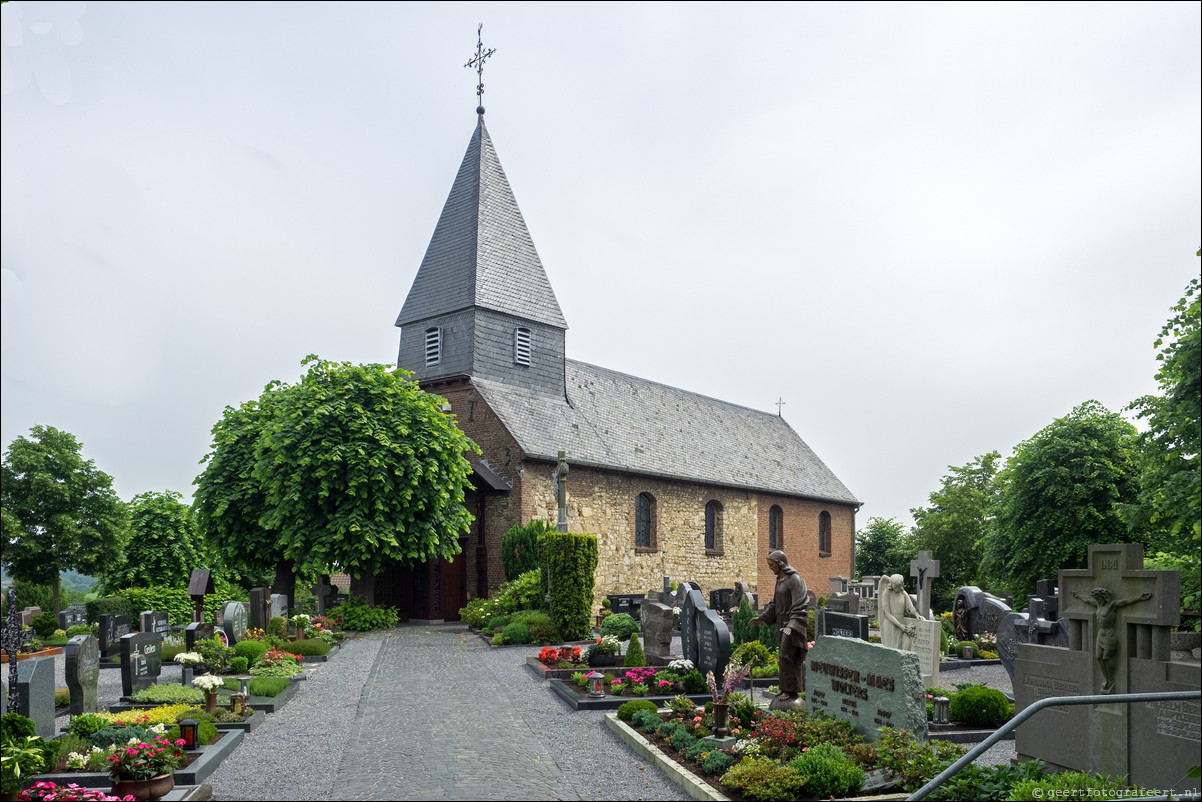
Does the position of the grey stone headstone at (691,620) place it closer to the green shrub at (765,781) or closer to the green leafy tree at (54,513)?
the green shrub at (765,781)

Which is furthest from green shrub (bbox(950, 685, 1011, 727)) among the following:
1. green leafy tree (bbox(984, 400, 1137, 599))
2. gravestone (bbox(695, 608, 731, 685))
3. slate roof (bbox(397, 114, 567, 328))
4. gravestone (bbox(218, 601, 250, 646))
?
slate roof (bbox(397, 114, 567, 328))

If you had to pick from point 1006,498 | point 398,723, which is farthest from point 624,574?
point 398,723

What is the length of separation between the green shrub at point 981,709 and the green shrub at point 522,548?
1570cm

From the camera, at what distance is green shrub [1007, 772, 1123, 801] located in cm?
630

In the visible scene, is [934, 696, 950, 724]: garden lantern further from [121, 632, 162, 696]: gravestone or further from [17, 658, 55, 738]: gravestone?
[121, 632, 162, 696]: gravestone

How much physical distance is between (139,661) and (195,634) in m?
2.72

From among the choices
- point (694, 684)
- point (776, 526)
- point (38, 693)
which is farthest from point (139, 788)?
point (776, 526)

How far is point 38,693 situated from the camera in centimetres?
909

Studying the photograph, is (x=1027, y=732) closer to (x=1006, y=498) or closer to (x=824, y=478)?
(x=1006, y=498)

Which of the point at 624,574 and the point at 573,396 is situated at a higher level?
the point at 573,396

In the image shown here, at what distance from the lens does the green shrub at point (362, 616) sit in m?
22.8

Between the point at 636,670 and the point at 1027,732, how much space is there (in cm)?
602

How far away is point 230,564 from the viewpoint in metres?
24.8

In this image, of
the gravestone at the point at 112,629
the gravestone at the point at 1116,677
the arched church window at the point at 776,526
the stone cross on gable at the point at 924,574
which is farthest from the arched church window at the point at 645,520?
the gravestone at the point at 1116,677
